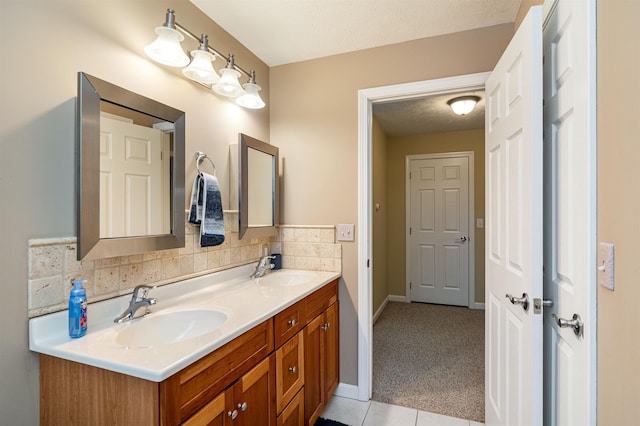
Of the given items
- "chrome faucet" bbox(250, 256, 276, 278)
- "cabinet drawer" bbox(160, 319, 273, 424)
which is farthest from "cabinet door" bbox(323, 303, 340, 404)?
"cabinet drawer" bbox(160, 319, 273, 424)

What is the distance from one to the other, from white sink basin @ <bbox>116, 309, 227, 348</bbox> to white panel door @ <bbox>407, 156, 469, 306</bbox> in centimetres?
361

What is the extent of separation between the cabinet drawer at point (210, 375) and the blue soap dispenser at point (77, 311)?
44 centimetres

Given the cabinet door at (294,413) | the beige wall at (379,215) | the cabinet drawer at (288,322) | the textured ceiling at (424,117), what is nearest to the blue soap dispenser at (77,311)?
the cabinet drawer at (288,322)

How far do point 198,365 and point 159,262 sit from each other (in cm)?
69

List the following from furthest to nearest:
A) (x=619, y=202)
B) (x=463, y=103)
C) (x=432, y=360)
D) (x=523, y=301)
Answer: (x=463, y=103) < (x=432, y=360) < (x=523, y=301) < (x=619, y=202)

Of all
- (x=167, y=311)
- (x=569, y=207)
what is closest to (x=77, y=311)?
(x=167, y=311)

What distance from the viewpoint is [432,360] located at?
2.74 m

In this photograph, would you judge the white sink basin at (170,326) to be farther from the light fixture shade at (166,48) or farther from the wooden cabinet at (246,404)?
the light fixture shade at (166,48)

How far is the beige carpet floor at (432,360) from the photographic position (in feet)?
7.12

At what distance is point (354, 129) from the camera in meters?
2.22

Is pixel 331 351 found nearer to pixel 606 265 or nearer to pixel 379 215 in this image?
pixel 606 265

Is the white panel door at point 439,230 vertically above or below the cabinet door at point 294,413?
above

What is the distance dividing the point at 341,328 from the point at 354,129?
4.54ft

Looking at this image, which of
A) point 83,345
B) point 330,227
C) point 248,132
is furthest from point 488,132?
point 83,345
